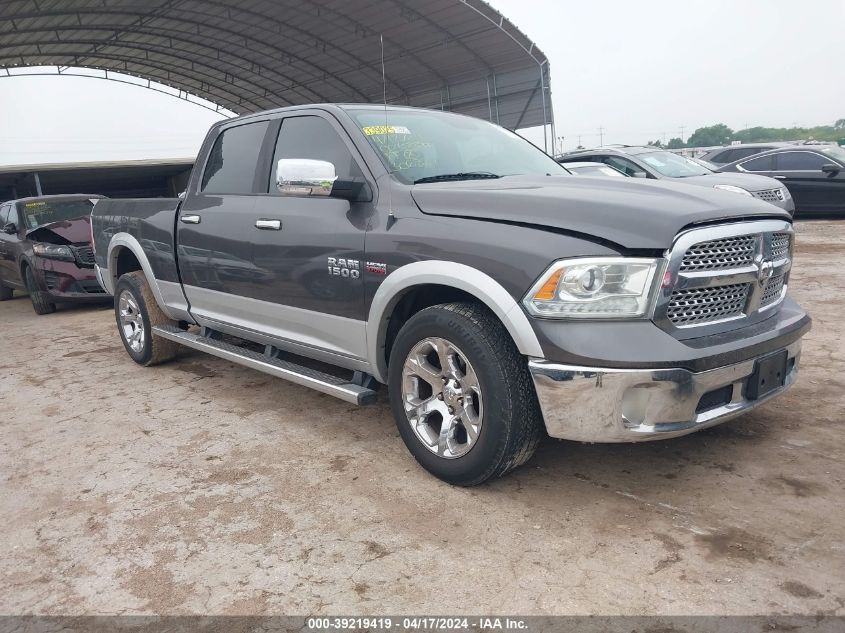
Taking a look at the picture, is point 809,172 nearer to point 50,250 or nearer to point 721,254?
point 721,254

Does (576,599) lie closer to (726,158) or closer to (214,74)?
(726,158)

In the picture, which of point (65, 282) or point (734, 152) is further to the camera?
point (734, 152)

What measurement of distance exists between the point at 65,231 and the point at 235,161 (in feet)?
19.8

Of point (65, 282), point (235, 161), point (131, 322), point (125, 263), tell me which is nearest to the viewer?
point (235, 161)

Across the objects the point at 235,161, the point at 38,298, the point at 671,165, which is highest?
the point at 235,161

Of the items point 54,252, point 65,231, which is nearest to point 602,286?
point 54,252

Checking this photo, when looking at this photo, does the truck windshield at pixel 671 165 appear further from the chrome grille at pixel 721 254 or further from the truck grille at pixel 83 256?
the truck grille at pixel 83 256

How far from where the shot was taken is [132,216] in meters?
5.54

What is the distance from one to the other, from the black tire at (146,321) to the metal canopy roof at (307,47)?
16.9 meters

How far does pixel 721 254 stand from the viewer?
289cm

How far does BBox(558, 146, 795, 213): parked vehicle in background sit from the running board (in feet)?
21.8

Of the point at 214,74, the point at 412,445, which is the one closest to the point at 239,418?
the point at 412,445

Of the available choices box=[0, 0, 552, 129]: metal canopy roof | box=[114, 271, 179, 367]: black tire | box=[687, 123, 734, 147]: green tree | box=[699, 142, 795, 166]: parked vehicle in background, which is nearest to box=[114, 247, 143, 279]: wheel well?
box=[114, 271, 179, 367]: black tire

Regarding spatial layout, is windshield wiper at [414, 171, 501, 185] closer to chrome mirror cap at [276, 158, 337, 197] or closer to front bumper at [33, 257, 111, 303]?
chrome mirror cap at [276, 158, 337, 197]
